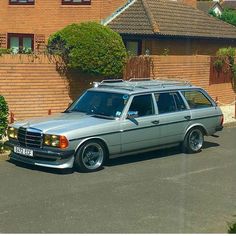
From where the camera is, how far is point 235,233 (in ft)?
18.1

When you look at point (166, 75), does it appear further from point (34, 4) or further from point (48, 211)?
point (48, 211)

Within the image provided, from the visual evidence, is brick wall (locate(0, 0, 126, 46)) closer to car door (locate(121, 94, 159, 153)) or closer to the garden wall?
the garden wall

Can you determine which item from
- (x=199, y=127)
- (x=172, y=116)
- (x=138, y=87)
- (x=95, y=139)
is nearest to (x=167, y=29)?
(x=199, y=127)

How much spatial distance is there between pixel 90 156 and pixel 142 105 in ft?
5.59

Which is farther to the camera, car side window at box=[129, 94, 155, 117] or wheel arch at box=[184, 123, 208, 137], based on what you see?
wheel arch at box=[184, 123, 208, 137]

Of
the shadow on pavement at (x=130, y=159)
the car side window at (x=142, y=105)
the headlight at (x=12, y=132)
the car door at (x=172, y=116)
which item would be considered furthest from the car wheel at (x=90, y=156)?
the car door at (x=172, y=116)

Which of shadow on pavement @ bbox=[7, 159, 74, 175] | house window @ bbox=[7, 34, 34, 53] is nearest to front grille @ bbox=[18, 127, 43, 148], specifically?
shadow on pavement @ bbox=[7, 159, 74, 175]

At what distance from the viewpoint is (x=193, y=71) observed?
62.9 feet

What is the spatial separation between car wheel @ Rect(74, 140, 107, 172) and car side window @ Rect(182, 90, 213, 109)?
2.68 m

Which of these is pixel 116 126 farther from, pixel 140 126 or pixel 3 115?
pixel 3 115

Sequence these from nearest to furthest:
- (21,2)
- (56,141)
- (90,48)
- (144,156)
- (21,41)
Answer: (56,141) → (144,156) → (90,48) → (21,2) → (21,41)

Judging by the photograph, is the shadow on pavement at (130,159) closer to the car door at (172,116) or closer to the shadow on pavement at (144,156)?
the shadow on pavement at (144,156)

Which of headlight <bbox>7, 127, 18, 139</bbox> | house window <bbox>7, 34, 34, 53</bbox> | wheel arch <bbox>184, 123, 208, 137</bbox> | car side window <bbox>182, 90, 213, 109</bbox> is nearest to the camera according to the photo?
headlight <bbox>7, 127, 18, 139</bbox>

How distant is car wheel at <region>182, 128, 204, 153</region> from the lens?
1135 centimetres
